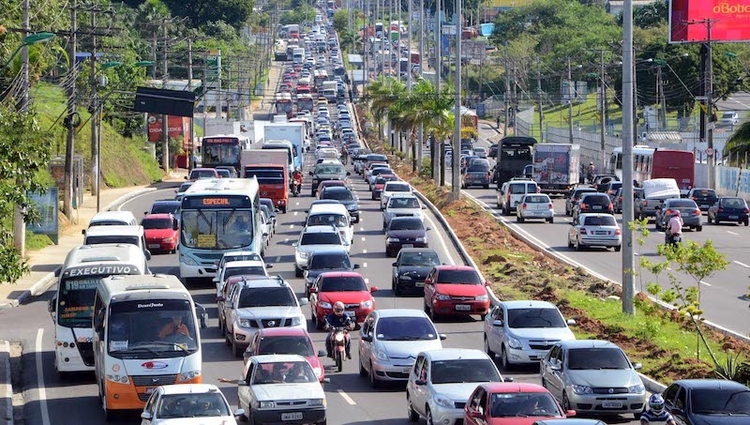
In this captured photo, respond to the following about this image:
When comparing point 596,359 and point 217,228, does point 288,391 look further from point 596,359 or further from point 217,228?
point 217,228

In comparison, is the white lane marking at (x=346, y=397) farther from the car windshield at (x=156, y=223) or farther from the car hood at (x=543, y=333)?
the car windshield at (x=156, y=223)

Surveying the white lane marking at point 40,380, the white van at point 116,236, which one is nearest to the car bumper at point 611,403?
the white lane marking at point 40,380

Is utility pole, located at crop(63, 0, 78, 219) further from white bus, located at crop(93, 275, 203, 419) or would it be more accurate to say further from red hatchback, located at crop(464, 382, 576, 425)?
red hatchback, located at crop(464, 382, 576, 425)

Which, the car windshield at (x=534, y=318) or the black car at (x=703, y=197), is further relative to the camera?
the black car at (x=703, y=197)

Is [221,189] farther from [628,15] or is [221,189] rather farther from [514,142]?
[514,142]

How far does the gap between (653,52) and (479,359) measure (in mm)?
118579

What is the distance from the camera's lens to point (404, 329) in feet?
88.3

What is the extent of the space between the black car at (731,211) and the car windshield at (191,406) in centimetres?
4772

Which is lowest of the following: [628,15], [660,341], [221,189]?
[660,341]

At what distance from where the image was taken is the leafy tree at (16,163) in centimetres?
2691

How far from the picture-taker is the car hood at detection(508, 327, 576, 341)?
89.8 ft

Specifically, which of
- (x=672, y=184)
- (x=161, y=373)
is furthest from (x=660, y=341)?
(x=672, y=184)

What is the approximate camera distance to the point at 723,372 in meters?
24.0

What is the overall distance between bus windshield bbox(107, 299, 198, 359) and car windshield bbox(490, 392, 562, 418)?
6.51 meters
